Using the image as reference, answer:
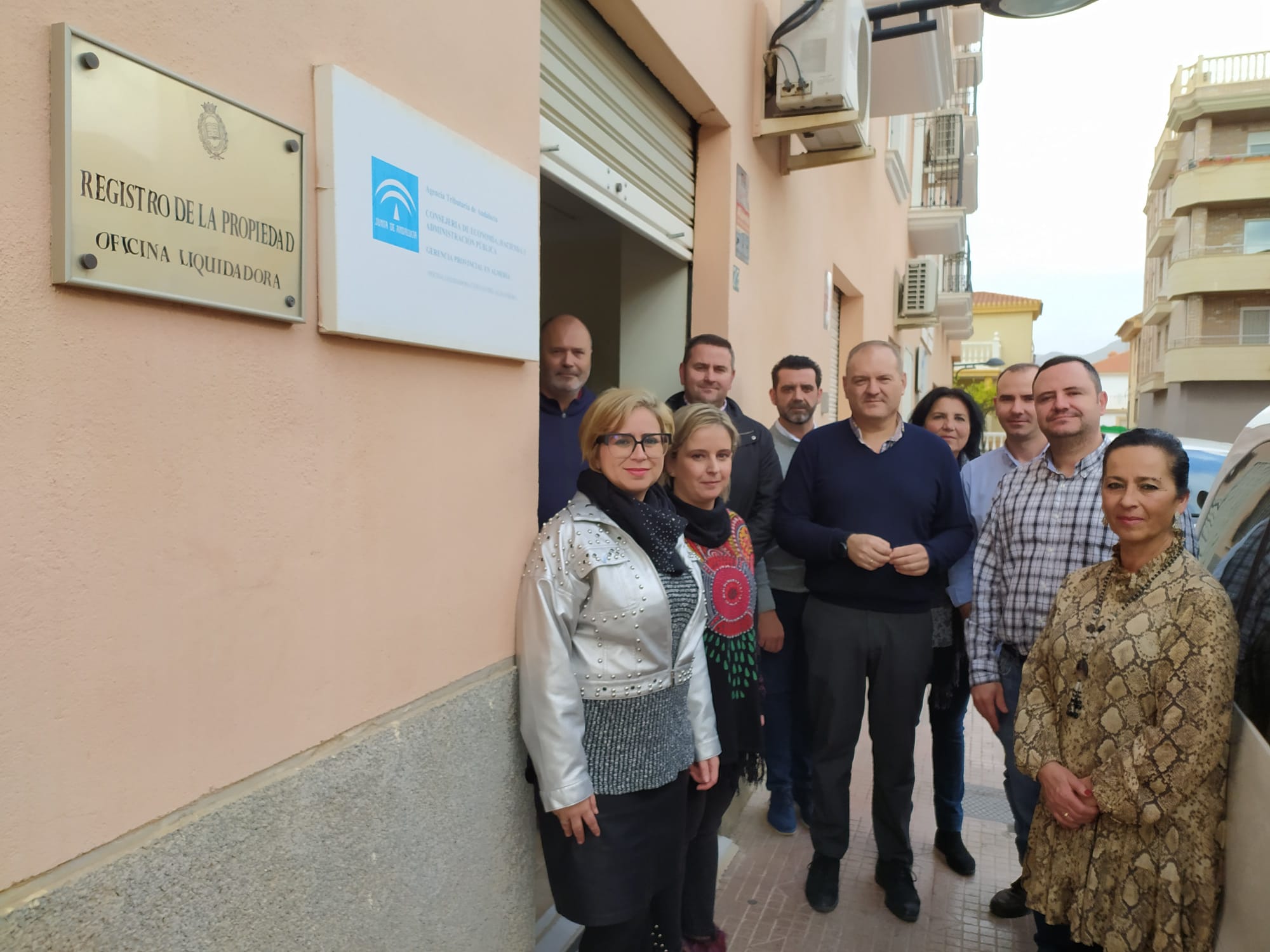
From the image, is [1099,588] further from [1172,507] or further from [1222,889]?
[1222,889]

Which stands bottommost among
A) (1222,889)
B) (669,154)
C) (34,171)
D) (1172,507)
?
(1222,889)

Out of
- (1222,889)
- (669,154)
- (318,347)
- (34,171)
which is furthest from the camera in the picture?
(669,154)

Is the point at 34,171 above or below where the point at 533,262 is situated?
below

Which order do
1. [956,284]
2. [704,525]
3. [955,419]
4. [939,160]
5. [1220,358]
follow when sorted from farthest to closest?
[1220,358] → [956,284] → [939,160] → [955,419] → [704,525]

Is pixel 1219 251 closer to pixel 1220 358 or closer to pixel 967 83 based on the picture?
pixel 1220 358

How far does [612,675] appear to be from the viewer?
2.28m

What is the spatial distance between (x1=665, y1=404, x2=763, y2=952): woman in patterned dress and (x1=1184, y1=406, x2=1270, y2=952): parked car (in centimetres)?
137

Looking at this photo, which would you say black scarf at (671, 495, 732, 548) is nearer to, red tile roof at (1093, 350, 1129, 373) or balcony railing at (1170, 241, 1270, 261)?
balcony railing at (1170, 241, 1270, 261)

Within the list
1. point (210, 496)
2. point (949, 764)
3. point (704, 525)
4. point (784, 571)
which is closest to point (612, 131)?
point (704, 525)

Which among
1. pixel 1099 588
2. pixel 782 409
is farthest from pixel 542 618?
pixel 782 409

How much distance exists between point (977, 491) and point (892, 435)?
0.65 meters

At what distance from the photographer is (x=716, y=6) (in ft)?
13.5

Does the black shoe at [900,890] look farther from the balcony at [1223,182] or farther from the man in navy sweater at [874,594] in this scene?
the balcony at [1223,182]

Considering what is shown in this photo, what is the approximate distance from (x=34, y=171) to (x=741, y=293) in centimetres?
379
